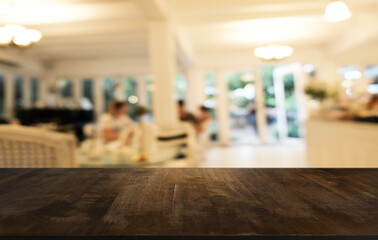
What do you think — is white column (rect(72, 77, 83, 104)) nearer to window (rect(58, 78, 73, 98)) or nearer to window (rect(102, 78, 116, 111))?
window (rect(58, 78, 73, 98))

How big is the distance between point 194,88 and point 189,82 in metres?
0.28

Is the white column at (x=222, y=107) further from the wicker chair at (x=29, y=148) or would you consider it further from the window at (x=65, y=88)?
the wicker chair at (x=29, y=148)

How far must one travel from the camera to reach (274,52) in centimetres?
634

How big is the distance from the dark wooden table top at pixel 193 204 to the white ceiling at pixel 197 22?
14.2 ft

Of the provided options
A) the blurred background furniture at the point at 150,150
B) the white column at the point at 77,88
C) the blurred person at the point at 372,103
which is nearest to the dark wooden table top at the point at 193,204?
the blurred background furniture at the point at 150,150

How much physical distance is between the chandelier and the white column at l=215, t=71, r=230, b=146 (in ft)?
20.7

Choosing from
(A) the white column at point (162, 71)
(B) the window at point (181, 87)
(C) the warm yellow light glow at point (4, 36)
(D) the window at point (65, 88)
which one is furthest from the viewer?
(D) the window at point (65, 88)

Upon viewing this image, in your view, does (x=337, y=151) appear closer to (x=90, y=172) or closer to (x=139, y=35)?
(x=90, y=172)

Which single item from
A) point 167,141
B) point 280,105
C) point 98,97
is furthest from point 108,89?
point 167,141

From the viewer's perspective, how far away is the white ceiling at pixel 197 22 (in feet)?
17.9

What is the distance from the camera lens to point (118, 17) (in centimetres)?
618

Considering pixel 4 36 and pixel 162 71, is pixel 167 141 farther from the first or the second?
pixel 4 36

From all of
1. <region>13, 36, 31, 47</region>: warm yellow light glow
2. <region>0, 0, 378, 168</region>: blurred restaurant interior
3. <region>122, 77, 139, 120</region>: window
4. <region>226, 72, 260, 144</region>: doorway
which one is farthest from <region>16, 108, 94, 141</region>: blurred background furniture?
<region>226, 72, 260, 144</region>: doorway

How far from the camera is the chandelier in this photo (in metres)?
4.61
